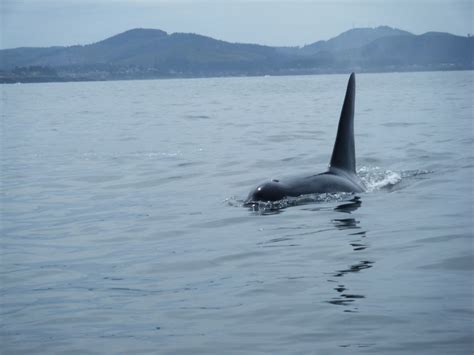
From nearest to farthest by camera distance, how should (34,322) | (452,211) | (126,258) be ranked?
(34,322) → (126,258) → (452,211)

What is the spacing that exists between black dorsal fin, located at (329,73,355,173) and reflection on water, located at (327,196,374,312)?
110 cm

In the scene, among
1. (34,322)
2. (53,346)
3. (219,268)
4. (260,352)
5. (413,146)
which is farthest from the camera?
(413,146)

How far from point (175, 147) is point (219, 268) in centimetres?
1828

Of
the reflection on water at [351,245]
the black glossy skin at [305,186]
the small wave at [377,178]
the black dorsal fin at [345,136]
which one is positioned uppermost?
the black dorsal fin at [345,136]

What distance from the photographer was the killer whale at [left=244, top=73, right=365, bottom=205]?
14938 mm

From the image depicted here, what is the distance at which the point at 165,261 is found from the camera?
437 inches

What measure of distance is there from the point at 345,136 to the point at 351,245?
17.3 ft

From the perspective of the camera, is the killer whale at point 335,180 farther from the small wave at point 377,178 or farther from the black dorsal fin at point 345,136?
the small wave at point 377,178

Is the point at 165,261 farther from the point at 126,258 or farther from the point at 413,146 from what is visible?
the point at 413,146

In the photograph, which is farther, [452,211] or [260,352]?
[452,211]

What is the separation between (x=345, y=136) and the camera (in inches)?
644

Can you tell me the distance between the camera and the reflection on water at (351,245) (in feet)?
28.7

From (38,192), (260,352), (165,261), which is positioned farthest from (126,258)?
(38,192)

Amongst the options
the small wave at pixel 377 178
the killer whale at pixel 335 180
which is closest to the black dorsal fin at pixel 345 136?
the killer whale at pixel 335 180
